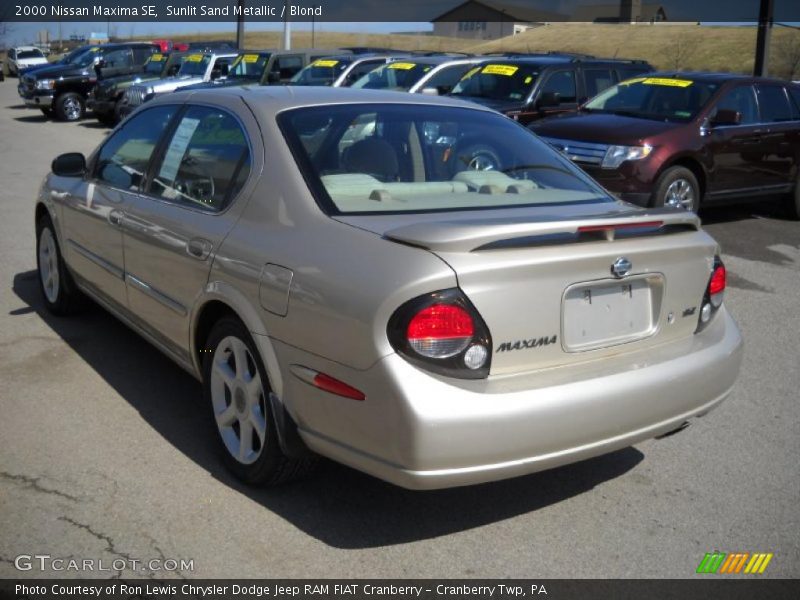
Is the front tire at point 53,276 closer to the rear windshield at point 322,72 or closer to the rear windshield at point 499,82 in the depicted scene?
the rear windshield at point 499,82

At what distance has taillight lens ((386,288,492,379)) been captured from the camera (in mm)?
3000

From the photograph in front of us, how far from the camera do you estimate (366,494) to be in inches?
150

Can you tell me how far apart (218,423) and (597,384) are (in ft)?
5.51

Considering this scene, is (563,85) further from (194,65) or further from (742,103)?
(194,65)

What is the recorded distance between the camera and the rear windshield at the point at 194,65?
65.9 feet

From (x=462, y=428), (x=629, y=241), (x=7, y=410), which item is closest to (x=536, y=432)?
(x=462, y=428)

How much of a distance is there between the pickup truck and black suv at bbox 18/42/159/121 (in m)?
3.28

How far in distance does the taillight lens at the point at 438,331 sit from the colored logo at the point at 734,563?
3.93 ft

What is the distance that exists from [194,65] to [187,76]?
68cm

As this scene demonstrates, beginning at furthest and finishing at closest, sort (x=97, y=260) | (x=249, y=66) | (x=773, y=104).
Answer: (x=249, y=66) → (x=773, y=104) → (x=97, y=260)

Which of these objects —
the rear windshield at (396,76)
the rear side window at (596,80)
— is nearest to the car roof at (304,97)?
the rear side window at (596,80)

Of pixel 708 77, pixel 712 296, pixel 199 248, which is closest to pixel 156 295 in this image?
pixel 199 248

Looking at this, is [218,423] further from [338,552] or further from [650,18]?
[650,18]

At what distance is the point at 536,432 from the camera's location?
3.10 metres
